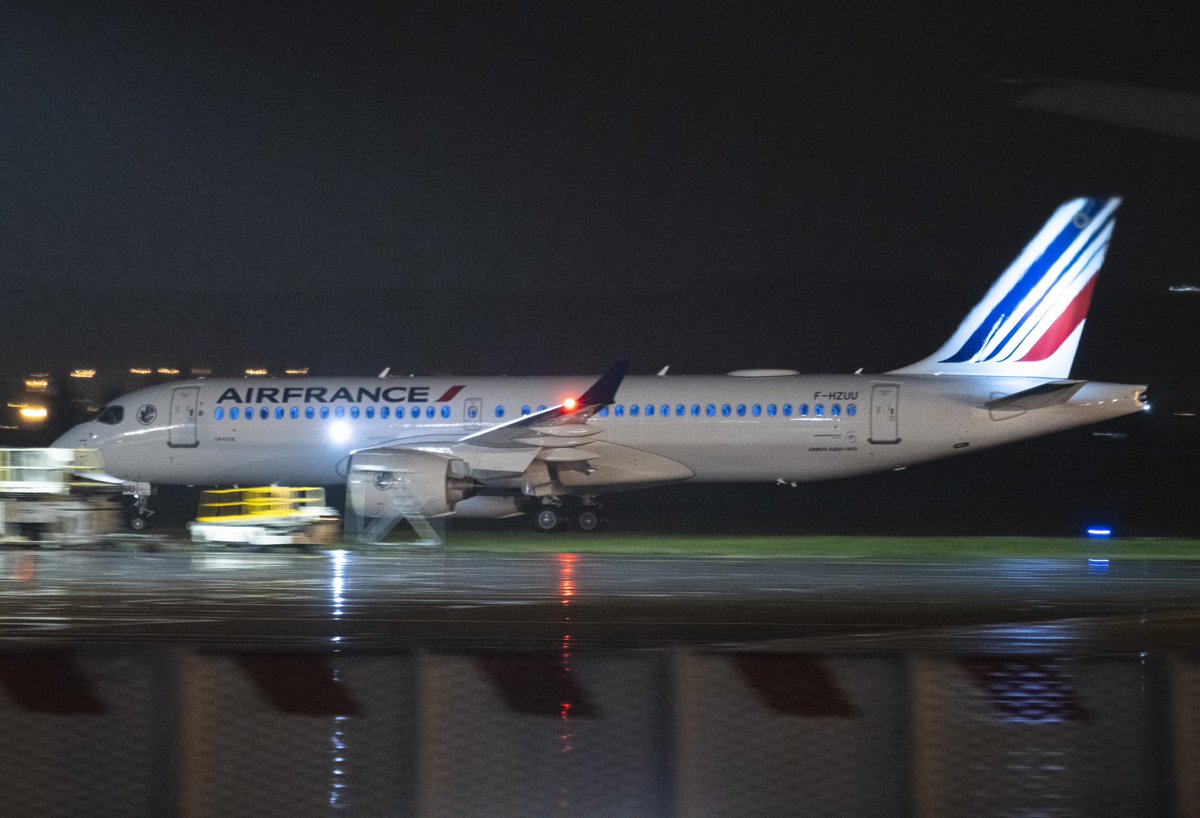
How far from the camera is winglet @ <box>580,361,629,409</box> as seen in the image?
33.8m

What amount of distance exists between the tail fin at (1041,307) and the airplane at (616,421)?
4 centimetres

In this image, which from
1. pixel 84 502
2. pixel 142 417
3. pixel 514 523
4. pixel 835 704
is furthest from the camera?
pixel 514 523

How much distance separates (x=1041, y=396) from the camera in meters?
32.6

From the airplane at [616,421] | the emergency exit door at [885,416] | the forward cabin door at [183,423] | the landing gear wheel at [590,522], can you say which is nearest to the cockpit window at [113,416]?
the airplane at [616,421]

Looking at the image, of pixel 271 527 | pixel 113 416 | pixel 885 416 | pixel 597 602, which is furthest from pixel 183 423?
pixel 597 602

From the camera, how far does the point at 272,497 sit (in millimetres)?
29656

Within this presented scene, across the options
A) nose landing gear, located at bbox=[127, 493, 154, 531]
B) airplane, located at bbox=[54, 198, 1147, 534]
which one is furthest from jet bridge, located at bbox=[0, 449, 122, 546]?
nose landing gear, located at bbox=[127, 493, 154, 531]

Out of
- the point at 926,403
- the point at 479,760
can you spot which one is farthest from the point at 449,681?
the point at 926,403

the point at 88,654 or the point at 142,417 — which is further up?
the point at 142,417

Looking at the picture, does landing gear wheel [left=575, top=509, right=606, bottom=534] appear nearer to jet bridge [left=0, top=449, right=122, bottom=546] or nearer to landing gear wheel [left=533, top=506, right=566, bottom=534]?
landing gear wheel [left=533, top=506, right=566, bottom=534]

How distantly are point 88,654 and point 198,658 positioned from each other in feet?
1.65

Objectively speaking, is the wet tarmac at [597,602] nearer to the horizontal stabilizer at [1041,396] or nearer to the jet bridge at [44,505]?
the jet bridge at [44,505]

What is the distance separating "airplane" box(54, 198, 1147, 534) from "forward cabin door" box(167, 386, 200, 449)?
0.12 feet

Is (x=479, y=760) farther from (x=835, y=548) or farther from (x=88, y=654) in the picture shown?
(x=835, y=548)
